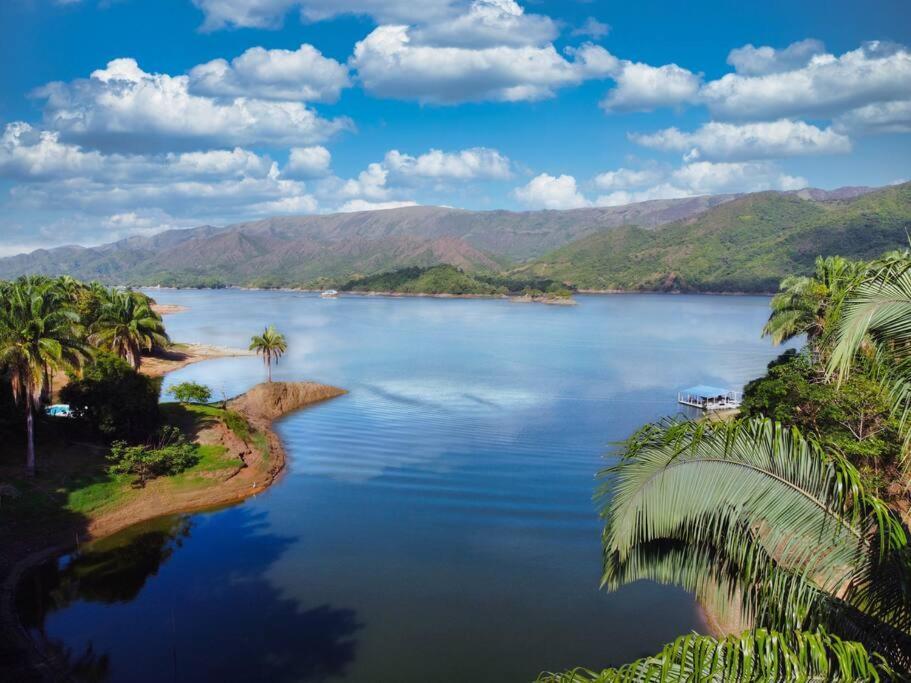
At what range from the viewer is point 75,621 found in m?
23.3

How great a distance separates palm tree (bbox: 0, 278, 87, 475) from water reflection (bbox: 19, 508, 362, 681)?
8404 mm

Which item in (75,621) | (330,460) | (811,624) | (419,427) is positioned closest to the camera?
(811,624)

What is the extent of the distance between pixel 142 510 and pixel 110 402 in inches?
323

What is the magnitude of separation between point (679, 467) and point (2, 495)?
33171 millimetres

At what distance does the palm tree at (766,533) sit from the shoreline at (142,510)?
2020cm

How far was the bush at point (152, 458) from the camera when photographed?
35531 millimetres

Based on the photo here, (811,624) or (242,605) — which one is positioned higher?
(811,624)

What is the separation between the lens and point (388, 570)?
2778 centimetres

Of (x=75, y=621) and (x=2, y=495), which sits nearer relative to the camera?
(x=75, y=621)

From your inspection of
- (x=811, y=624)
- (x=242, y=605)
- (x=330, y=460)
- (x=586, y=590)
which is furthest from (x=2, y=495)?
(x=811, y=624)

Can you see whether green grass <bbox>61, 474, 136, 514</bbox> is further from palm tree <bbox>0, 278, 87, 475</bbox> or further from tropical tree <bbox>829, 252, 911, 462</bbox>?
tropical tree <bbox>829, 252, 911, 462</bbox>

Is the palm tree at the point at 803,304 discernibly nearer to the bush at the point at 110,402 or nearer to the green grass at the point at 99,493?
the green grass at the point at 99,493

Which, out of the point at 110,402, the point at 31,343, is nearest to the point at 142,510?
the point at 110,402

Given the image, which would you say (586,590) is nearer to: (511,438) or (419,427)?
(511,438)
